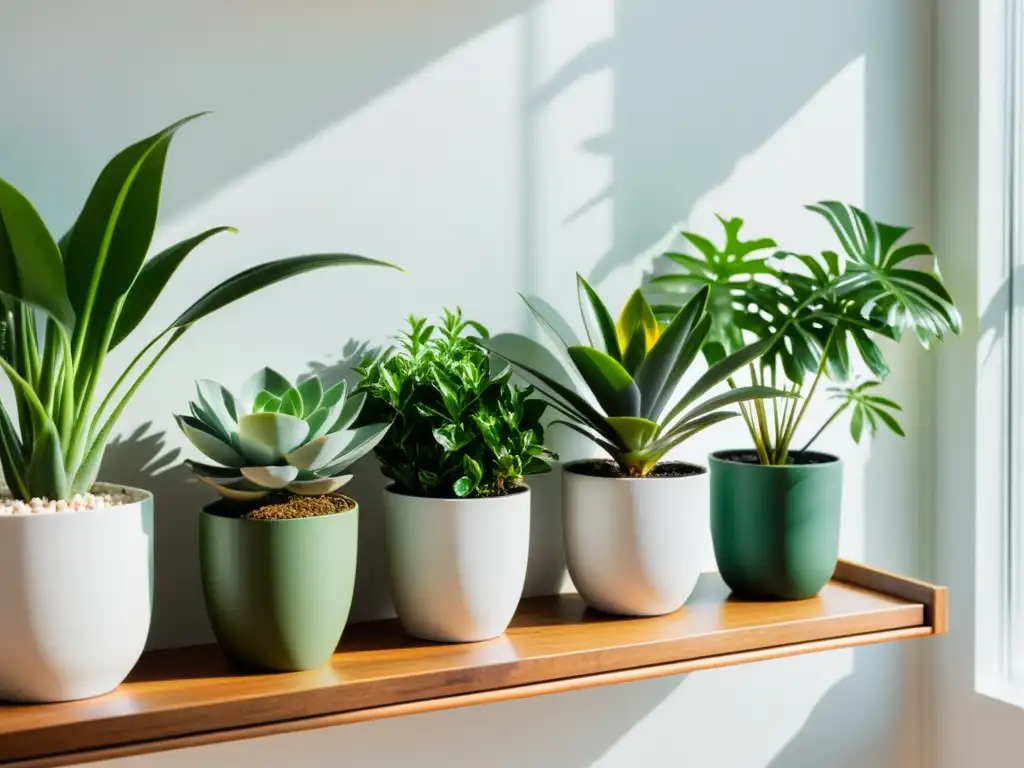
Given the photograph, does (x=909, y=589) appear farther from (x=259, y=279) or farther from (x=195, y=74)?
(x=195, y=74)

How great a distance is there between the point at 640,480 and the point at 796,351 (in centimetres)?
22

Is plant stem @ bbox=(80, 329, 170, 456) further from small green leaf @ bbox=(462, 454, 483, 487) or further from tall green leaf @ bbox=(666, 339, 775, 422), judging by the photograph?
tall green leaf @ bbox=(666, 339, 775, 422)

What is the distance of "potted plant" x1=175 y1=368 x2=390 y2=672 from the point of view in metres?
0.80

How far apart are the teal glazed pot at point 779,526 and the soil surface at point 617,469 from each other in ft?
0.18

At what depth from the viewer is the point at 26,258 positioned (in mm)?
705

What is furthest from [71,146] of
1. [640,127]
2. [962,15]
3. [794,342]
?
[962,15]

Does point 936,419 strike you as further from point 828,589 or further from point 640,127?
point 640,127

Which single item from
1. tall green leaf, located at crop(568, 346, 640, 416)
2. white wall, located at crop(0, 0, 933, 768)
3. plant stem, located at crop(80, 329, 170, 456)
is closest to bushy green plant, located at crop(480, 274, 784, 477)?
tall green leaf, located at crop(568, 346, 640, 416)

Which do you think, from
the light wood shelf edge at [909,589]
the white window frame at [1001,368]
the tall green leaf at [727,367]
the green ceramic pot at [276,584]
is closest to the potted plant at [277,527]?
the green ceramic pot at [276,584]

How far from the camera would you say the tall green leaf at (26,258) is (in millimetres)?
697

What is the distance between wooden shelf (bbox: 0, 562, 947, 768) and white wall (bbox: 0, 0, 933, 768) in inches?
4.7

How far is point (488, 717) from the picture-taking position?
1074 mm

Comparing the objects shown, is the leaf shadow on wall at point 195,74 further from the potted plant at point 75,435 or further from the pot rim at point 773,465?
the pot rim at point 773,465

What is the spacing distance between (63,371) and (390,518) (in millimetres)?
295
